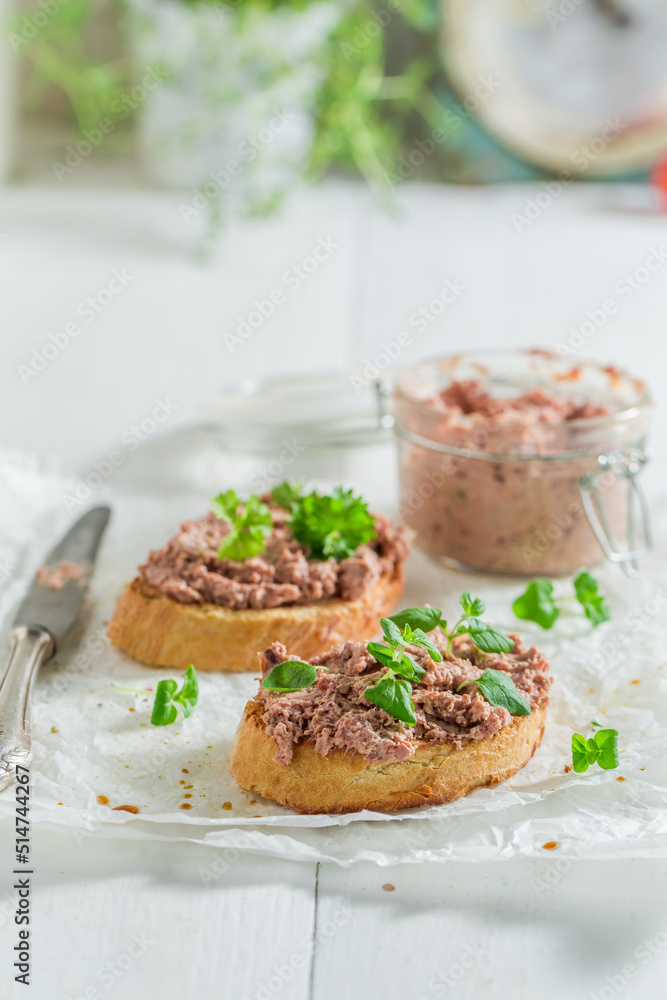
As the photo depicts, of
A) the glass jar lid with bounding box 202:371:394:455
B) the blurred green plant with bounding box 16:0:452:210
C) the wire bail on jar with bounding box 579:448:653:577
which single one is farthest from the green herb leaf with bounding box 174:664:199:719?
the blurred green plant with bounding box 16:0:452:210

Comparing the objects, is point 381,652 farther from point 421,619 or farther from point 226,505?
point 226,505

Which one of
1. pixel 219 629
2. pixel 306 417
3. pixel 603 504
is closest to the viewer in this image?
pixel 219 629

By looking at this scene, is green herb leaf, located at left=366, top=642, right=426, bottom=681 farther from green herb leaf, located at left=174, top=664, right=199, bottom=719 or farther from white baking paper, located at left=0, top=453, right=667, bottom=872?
green herb leaf, located at left=174, top=664, right=199, bottom=719

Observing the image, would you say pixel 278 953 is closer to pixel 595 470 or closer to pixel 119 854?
pixel 119 854

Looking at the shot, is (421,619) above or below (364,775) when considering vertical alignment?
above

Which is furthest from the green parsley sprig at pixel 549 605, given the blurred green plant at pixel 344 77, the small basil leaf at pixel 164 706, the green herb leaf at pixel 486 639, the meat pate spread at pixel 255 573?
the blurred green plant at pixel 344 77

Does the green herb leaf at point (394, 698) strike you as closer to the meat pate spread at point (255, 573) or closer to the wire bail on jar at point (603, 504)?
the meat pate spread at point (255, 573)

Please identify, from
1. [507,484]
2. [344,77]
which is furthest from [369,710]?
[344,77]

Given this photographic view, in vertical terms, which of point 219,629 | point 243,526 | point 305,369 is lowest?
point 219,629
